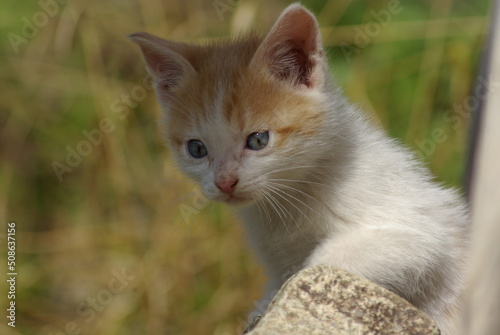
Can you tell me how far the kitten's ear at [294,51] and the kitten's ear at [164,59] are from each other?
0.24 meters

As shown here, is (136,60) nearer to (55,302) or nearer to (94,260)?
(94,260)

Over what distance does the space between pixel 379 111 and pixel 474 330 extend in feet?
7.25

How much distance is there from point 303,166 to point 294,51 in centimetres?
32

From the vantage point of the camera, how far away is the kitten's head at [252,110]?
1.71 meters

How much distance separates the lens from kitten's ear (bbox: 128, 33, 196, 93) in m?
1.88

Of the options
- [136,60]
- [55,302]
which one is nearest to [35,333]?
[55,302]

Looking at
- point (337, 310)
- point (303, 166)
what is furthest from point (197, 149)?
point (337, 310)

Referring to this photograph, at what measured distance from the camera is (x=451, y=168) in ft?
10.9

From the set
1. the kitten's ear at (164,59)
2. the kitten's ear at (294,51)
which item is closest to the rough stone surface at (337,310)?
the kitten's ear at (294,51)

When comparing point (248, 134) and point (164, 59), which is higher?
point (164, 59)

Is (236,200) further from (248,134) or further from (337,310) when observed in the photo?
(337,310)

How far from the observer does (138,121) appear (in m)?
3.34

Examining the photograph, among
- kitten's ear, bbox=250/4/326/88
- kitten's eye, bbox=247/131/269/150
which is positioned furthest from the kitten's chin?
kitten's ear, bbox=250/4/326/88

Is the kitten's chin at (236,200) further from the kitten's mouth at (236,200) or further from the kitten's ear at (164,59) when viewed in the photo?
the kitten's ear at (164,59)
